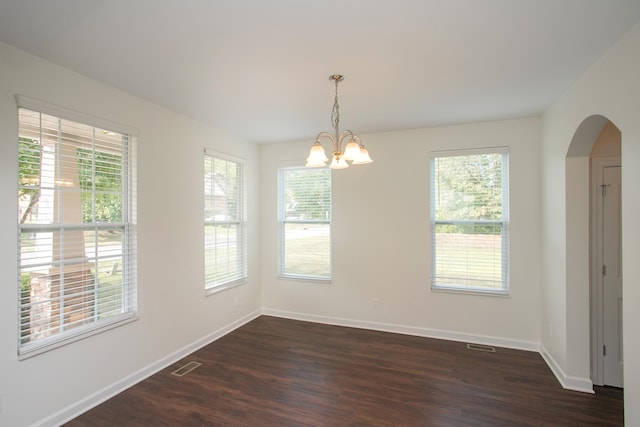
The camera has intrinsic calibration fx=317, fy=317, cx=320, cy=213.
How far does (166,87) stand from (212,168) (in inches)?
53.1

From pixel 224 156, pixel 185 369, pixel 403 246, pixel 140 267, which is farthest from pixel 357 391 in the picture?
pixel 224 156

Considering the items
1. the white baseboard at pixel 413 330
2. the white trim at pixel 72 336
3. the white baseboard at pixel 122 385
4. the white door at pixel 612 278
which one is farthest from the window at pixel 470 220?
the white trim at pixel 72 336

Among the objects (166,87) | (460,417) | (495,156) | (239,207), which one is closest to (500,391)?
(460,417)

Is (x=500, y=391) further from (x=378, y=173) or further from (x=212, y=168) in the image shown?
(x=212, y=168)

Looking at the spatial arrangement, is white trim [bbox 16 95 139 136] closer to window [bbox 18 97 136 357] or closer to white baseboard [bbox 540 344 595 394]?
window [bbox 18 97 136 357]

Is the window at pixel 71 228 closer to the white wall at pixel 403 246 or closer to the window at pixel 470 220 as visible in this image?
the white wall at pixel 403 246

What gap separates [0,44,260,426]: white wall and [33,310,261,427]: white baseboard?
10mm

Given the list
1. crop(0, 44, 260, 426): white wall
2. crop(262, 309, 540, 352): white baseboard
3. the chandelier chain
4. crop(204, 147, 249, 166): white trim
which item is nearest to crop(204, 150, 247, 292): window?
crop(204, 147, 249, 166): white trim

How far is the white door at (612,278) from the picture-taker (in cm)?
284

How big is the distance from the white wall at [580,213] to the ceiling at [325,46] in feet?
0.59

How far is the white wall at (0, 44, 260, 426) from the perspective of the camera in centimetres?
212

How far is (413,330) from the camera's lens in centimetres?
414

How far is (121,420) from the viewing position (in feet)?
7.97

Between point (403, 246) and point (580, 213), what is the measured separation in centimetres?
186
